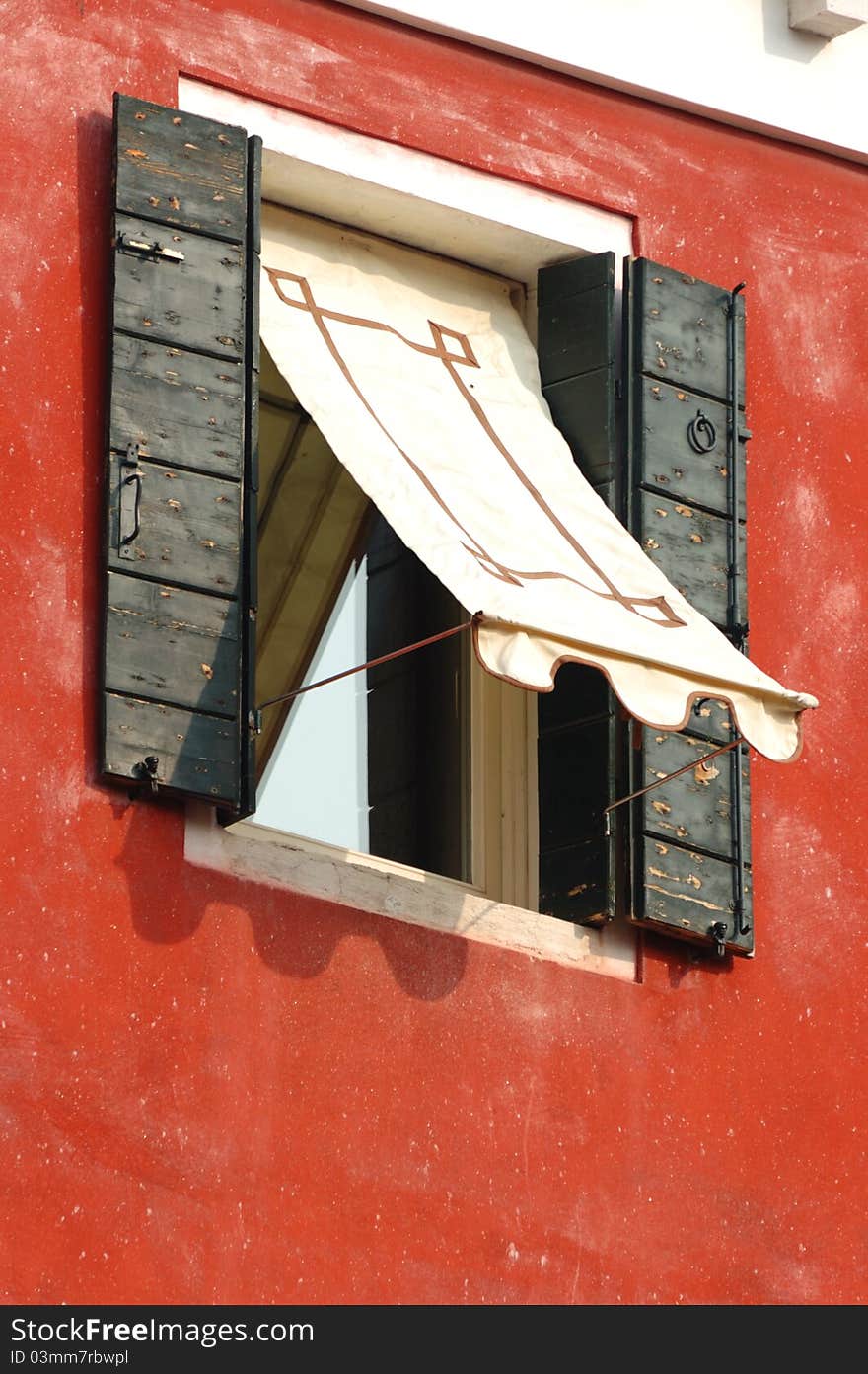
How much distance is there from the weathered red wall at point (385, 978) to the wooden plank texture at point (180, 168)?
102mm

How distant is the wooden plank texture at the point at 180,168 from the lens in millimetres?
8406

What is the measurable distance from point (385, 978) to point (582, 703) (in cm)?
108

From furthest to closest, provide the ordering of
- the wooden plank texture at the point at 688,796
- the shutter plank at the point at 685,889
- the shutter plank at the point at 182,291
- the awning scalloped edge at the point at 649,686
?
1. the wooden plank texture at the point at 688,796
2. the shutter plank at the point at 685,889
3. the shutter plank at the point at 182,291
4. the awning scalloped edge at the point at 649,686

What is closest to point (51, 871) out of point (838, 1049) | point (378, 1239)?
point (378, 1239)

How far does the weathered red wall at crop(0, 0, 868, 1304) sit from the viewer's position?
7801mm

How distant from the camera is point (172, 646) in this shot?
8094 millimetres

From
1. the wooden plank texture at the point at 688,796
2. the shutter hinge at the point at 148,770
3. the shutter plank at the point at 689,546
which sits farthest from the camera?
the shutter plank at the point at 689,546

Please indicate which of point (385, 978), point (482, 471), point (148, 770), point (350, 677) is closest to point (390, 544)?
point (350, 677)

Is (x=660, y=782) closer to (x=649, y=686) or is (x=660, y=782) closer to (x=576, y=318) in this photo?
(x=649, y=686)

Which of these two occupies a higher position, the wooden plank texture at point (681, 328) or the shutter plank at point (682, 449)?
the wooden plank texture at point (681, 328)

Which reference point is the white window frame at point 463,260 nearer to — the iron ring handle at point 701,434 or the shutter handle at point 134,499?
the iron ring handle at point 701,434

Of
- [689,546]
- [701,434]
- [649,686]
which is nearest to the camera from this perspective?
[649,686]

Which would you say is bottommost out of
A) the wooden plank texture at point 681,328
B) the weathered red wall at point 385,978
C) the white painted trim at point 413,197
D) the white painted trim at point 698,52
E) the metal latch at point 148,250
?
the weathered red wall at point 385,978

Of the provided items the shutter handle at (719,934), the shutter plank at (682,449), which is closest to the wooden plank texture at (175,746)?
the shutter handle at (719,934)
